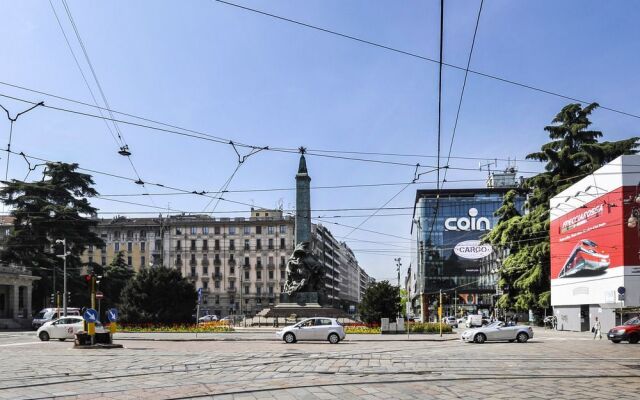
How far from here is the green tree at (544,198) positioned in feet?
159

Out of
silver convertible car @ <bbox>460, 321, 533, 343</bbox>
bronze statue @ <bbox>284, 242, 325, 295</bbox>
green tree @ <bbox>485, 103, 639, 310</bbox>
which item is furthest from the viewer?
green tree @ <bbox>485, 103, 639, 310</bbox>

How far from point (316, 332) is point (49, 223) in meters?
39.6

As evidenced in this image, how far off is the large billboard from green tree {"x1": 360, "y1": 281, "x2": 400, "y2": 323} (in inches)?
507

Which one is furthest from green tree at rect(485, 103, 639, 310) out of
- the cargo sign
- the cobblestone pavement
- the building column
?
the building column

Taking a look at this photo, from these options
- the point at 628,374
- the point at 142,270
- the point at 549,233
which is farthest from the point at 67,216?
the point at 628,374

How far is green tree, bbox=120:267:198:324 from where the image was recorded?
135ft

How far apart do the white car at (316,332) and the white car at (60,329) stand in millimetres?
10968

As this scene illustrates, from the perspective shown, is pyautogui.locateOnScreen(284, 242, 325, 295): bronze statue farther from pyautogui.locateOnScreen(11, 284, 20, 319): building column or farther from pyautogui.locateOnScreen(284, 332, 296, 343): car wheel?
pyautogui.locateOnScreen(11, 284, 20, 319): building column

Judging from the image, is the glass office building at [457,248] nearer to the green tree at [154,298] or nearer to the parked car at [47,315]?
the parked car at [47,315]

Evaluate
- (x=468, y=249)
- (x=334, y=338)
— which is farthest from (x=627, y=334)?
(x=468, y=249)

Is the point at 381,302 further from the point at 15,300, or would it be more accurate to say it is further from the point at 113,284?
the point at 113,284

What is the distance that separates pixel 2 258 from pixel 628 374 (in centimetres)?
5583

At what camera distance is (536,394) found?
35.7ft

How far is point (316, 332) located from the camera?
28.8m
